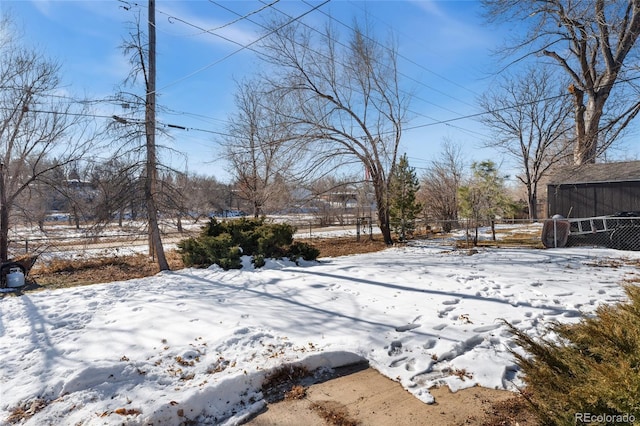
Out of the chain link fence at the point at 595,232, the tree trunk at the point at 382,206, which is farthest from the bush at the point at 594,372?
the tree trunk at the point at 382,206

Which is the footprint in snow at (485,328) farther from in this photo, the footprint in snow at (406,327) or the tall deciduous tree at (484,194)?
the tall deciduous tree at (484,194)

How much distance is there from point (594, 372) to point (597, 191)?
44.9 feet

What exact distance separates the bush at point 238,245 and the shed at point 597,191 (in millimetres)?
9380

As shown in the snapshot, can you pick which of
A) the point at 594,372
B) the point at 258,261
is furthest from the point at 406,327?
the point at 258,261

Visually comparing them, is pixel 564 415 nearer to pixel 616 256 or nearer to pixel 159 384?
pixel 159 384

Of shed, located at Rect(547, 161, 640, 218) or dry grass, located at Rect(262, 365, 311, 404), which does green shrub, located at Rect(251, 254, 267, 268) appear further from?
shed, located at Rect(547, 161, 640, 218)

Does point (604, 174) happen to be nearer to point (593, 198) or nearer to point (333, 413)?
point (593, 198)

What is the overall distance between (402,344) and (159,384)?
249cm

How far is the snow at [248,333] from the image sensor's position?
2.94 m

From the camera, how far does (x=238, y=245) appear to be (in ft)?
28.5

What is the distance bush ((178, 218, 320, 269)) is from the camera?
8203mm

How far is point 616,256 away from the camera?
915cm

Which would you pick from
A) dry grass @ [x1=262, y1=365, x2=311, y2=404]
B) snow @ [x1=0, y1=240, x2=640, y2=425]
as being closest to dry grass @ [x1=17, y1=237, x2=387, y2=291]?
snow @ [x1=0, y1=240, x2=640, y2=425]

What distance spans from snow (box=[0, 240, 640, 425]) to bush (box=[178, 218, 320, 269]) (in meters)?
0.90
